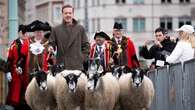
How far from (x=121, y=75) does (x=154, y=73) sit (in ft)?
16.4

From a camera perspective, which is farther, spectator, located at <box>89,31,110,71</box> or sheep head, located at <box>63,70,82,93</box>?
spectator, located at <box>89,31,110,71</box>

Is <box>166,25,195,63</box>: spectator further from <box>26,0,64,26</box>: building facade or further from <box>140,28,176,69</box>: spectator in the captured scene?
<box>26,0,64,26</box>: building facade

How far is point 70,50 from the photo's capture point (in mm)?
19578

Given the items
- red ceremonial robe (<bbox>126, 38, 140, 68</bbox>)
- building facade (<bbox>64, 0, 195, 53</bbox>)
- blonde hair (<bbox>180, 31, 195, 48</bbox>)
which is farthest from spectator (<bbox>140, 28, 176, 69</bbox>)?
building facade (<bbox>64, 0, 195, 53</bbox>)

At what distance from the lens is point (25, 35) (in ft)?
76.3

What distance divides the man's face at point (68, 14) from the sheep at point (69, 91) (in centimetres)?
125

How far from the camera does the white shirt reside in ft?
68.1

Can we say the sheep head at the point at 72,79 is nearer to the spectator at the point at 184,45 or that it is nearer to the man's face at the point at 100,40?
the spectator at the point at 184,45

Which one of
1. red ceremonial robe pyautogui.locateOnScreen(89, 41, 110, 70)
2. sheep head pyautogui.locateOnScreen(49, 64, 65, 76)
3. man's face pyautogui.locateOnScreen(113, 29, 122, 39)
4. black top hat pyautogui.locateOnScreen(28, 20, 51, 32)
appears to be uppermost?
black top hat pyautogui.locateOnScreen(28, 20, 51, 32)

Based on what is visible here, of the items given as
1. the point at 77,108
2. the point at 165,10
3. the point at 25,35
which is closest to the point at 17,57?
the point at 25,35

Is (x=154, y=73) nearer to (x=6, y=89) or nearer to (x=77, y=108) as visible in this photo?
(x=6, y=89)

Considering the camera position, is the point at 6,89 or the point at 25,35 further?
the point at 6,89

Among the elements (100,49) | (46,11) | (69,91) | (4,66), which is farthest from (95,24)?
(69,91)

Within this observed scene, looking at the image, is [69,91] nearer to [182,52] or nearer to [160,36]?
[182,52]
